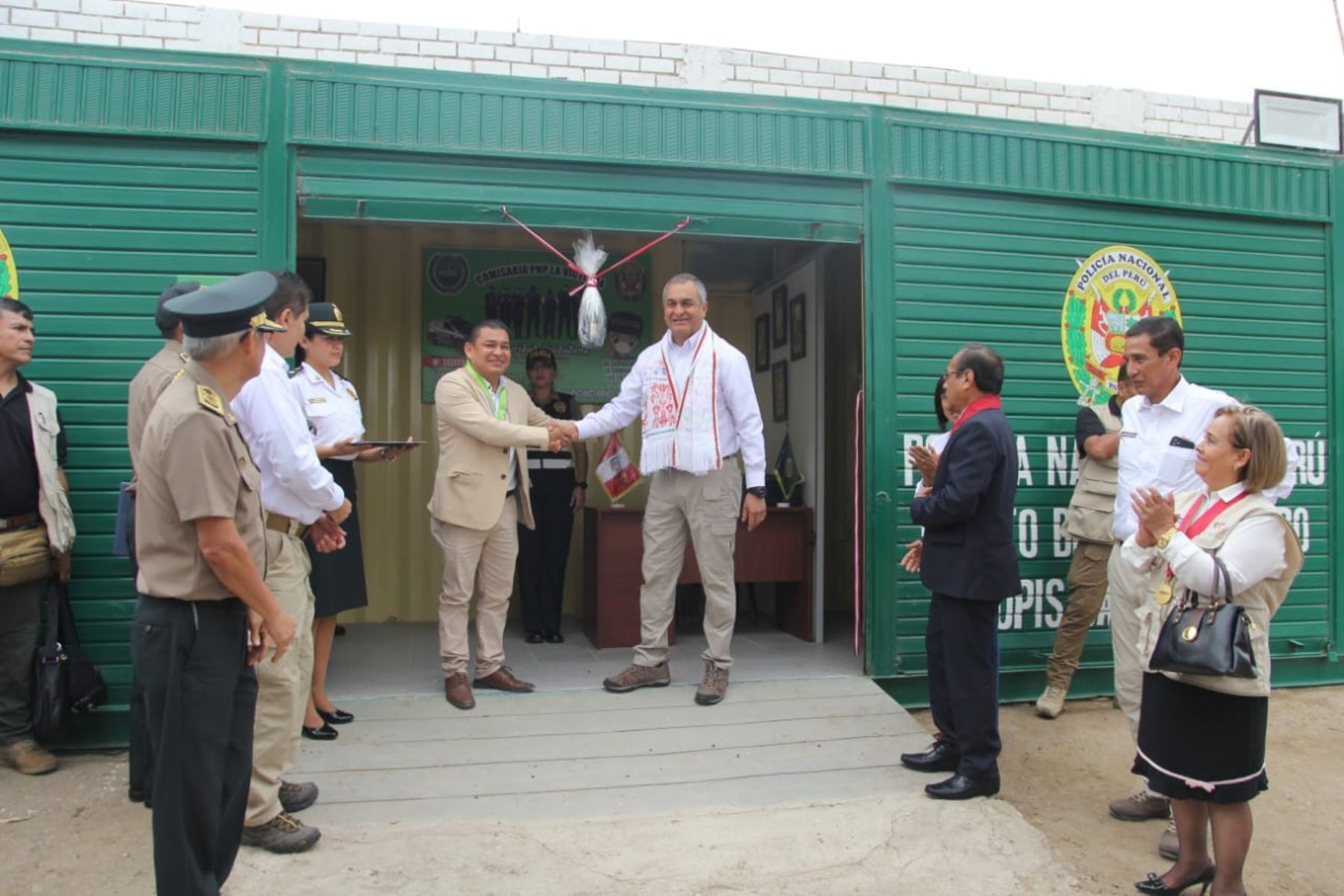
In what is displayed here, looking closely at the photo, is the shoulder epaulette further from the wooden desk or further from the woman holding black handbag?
the wooden desk

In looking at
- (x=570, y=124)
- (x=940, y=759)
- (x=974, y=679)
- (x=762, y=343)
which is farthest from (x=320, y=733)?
(x=762, y=343)

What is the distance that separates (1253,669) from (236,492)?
2874mm

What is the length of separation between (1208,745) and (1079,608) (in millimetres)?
2258

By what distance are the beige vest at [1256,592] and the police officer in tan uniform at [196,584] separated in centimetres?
269

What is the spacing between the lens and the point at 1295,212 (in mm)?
5879

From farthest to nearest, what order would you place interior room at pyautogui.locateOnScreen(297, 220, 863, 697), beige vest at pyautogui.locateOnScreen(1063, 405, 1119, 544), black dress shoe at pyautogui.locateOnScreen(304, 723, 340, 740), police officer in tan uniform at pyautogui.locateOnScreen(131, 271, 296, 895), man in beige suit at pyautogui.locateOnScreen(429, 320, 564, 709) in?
interior room at pyautogui.locateOnScreen(297, 220, 863, 697)
beige vest at pyautogui.locateOnScreen(1063, 405, 1119, 544)
man in beige suit at pyautogui.locateOnScreen(429, 320, 564, 709)
black dress shoe at pyautogui.locateOnScreen(304, 723, 340, 740)
police officer in tan uniform at pyautogui.locateOnScreen(131, 271, 296, 895)

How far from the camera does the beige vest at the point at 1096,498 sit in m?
4.97

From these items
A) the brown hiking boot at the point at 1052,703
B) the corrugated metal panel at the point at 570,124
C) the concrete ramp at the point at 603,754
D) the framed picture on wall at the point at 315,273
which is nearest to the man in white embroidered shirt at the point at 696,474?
the concrete ramp at the point at 603,754

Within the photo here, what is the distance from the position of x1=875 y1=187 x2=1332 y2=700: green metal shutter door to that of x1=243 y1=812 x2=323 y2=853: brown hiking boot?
9.64 ft

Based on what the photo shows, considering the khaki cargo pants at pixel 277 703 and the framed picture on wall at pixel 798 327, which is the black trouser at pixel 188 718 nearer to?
the khaki cargo pants at pixel 277 703

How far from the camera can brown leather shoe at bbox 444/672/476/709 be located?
434cm

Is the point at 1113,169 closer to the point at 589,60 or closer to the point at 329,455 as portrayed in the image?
the point at 589,60

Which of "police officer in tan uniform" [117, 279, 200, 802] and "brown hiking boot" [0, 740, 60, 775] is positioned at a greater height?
"police officer in tan uniform" [117, 279, 200, 802]

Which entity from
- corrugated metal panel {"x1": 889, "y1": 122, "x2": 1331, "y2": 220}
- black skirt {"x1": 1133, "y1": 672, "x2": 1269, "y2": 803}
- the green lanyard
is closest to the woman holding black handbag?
black skirt {"x1": 1133, "y1": 672, "x2": 1269, "y2": 803}
